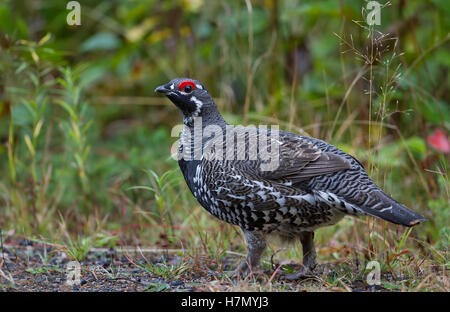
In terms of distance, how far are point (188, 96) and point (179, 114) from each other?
9.84ft

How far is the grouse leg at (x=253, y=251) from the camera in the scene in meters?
4.15

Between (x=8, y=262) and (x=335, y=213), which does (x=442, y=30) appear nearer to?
(x=335, y=213)

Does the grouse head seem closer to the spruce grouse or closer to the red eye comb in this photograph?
the red eye comb

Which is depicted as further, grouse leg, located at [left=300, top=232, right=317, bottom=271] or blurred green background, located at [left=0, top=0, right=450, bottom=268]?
blurred green background, located at [left=0, top=0, right=450, bottom=268]

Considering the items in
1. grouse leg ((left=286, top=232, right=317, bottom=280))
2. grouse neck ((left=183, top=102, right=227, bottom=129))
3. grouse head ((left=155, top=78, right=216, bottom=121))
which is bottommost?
grouse leg ((left=286, top=232, right=317, bottom=280))

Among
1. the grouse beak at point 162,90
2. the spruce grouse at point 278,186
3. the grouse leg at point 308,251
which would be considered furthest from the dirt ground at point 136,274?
the grouse beak at point 162,90

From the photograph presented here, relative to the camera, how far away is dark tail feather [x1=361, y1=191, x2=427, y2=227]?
11.1ft

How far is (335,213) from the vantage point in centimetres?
387

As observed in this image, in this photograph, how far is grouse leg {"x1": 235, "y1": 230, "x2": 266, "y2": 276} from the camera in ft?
13.6

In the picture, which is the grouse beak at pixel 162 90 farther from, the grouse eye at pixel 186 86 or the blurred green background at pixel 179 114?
the blurred green background at pixel 179 114

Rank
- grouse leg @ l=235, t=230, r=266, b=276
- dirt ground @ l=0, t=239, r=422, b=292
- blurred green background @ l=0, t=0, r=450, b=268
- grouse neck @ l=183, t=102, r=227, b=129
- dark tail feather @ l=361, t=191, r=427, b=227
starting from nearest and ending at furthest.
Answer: dark tail feather @ l=361, t=191, r=427, b=227 → dirt ground @ l=0, t=239, r=422, b=292 → grouse leg @ l=235, t=230, r=266, b=276 → grouse neck @ l=183, t=102, r=227, b=129 → blurred green background @ l=0, t=0, r=450, b=268

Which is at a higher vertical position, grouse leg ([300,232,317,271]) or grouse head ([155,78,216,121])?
grouse head ([155,78,216,121])

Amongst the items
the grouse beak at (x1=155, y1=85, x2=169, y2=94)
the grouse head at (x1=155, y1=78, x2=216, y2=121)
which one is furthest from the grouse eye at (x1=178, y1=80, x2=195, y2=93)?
the grouse beak at (x1=155, y1=85, x2=169, y2=94)

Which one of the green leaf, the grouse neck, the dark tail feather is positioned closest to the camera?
the dark tail feather
